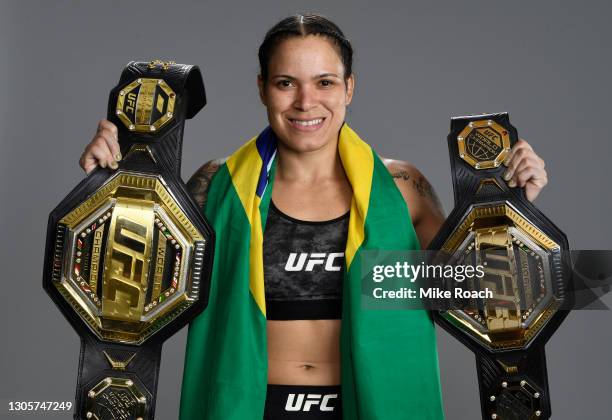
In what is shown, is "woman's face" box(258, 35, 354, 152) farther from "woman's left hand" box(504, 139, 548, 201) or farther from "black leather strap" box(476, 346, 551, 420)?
"black leather strap" box(476, 346, 551, 420)

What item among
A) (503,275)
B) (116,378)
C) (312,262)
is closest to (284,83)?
(312,262)

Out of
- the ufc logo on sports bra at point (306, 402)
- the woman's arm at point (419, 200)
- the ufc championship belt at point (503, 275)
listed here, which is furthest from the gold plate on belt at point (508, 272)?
the ufc logo on sports bra at point (306, 402)

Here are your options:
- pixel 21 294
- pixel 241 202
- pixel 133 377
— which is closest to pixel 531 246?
pixel 241 202

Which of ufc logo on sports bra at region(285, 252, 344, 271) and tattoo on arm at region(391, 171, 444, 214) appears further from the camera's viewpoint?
tattoo on arm at region(391, 171, 444, 214)

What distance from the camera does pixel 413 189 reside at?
8.02ft

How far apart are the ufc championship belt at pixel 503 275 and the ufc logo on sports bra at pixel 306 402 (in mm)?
416

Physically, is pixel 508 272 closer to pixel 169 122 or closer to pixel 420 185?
pixel 420 185

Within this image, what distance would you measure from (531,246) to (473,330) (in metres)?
0.27

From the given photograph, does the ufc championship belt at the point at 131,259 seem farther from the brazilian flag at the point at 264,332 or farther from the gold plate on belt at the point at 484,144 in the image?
the gold plate on belt at the point at 484,144

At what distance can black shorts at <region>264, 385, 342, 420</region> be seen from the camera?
7.38 feet

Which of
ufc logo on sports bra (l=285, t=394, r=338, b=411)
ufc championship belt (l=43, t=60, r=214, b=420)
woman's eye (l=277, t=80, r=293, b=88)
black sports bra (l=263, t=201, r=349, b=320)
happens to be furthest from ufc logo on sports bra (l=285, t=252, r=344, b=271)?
woman's eye (l=277, t=80, r=293, b=88)

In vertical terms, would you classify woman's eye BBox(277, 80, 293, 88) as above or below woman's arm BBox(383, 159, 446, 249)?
above

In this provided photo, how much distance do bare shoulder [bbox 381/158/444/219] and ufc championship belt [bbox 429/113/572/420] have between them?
256 mm

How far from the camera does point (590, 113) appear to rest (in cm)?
354
